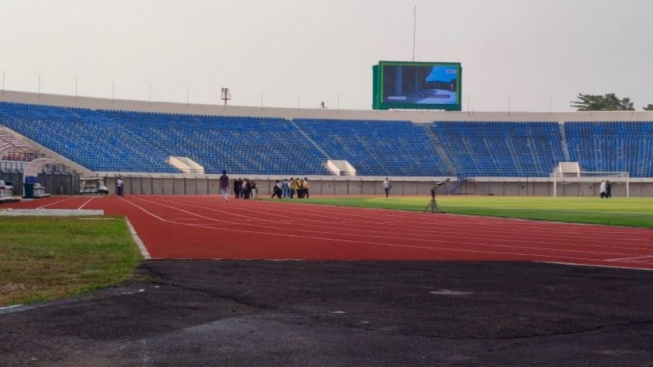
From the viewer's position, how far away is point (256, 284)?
10.1 m

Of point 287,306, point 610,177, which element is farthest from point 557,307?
point 610,177

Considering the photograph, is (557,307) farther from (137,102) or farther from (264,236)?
(137,102)

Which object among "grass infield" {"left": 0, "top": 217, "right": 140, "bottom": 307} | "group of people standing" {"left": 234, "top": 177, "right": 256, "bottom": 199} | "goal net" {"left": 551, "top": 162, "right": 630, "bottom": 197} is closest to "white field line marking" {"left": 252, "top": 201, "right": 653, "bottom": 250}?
"grass infield" {"left": 0, "top": 217, "right": 140, "bottom": 307}

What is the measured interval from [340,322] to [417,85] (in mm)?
71551

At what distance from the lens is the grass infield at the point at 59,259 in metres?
9.17

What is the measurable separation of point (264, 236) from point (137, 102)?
6062 centimetres

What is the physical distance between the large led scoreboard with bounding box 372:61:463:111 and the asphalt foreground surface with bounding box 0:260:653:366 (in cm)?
6673

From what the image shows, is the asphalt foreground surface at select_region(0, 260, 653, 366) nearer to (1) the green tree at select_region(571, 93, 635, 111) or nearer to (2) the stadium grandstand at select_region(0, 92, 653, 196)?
(2) the stadium grandstand at select_region(0, 92, 653, 196)

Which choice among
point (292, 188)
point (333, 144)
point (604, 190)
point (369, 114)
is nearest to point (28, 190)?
point (292, 188)

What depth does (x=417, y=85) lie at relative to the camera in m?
77.7

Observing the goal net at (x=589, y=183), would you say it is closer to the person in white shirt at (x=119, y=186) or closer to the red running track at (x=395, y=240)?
the person in white shirt at (x=119, y=186)

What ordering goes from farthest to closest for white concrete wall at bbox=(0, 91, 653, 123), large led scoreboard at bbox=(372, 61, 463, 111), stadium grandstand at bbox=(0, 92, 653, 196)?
1. white concrete wall at bbox=(0, 91, 653, 123)
2. large led scoreboard at bbox=(372, 61, 463, 111)
3. stadium grandstand at bbox=(0, 92, 653, 196)

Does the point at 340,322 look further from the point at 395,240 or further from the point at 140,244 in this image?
the point at 395,240

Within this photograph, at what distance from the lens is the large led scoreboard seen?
253 ft
